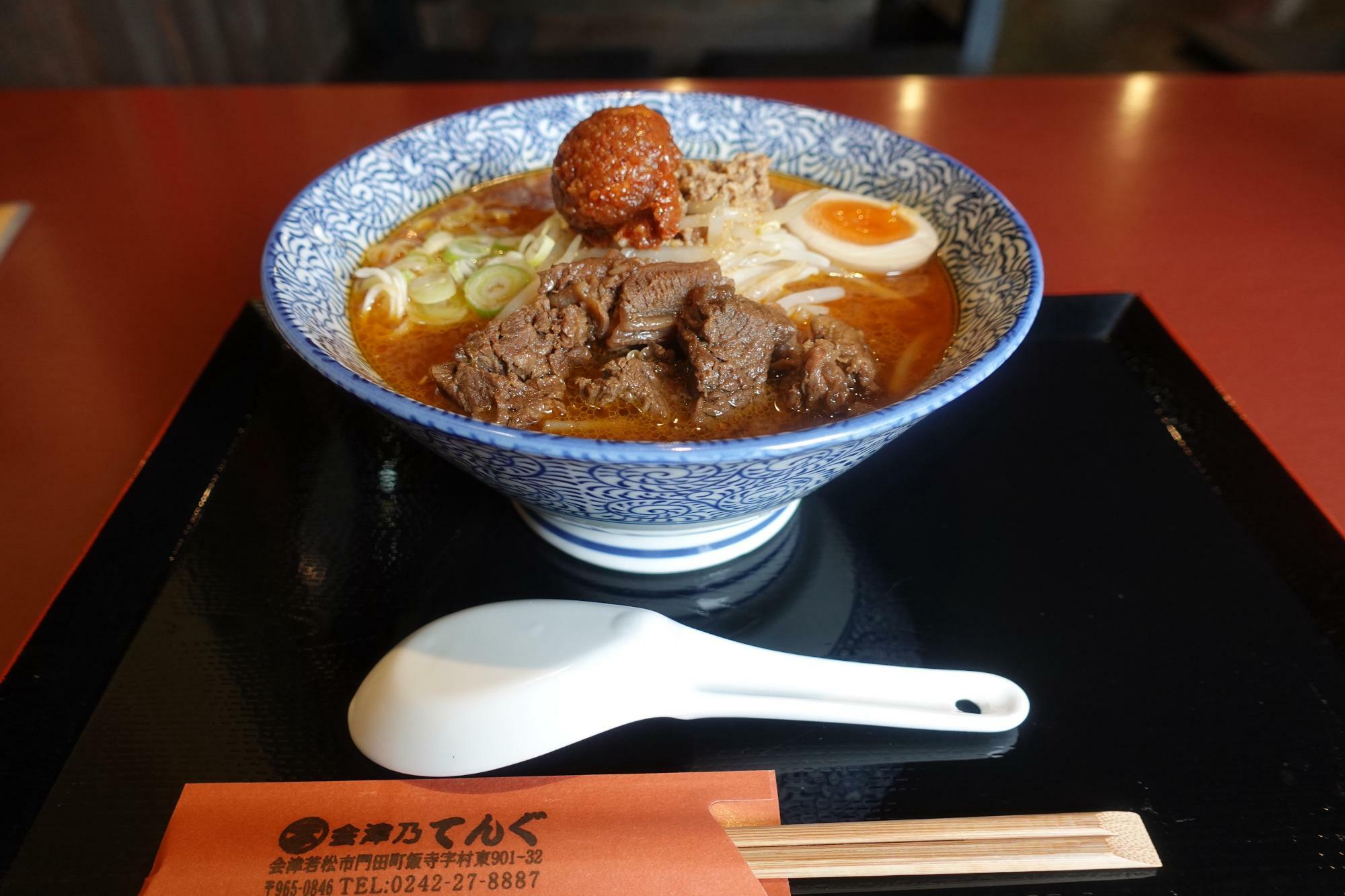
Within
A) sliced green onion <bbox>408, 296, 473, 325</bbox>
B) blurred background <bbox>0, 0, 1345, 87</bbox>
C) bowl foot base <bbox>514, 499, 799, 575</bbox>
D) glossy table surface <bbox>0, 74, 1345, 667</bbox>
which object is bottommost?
blurred background <bbox>0, 0, 1345, 87</bbox>

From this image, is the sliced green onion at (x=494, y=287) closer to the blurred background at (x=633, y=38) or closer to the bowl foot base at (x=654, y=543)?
the bowl foot base at (x=654, y=543)

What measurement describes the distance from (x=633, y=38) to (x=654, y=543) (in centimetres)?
707

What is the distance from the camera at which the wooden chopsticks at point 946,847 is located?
101cm

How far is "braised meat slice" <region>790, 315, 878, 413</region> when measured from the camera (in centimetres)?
141

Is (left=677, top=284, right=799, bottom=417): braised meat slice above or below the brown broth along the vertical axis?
above

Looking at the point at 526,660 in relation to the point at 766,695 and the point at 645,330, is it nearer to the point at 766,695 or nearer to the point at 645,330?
the point at 766,695

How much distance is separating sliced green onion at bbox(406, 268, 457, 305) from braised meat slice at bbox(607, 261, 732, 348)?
1.53 feet

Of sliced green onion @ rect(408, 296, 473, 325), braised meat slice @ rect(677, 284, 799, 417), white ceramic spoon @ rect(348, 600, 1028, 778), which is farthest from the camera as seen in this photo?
sliced green onion @ rect(408, 296, 473, 325)

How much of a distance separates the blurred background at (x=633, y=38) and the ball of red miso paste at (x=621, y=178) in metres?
3.10

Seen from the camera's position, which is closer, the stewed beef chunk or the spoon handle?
the spoon handle

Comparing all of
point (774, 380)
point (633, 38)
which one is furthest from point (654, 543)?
point (633, 38)

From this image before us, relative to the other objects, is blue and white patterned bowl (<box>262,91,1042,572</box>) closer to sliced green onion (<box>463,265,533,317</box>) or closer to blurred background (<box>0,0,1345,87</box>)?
sliced green onion (<box>463,265,533,317</box>)

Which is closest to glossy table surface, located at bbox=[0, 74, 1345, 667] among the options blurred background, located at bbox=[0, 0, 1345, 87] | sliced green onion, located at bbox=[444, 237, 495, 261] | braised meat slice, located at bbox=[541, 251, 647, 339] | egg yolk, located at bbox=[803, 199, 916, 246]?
sliced green onion, located at bbox=[444, 237, 495, 261]

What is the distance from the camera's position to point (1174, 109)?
334cm
